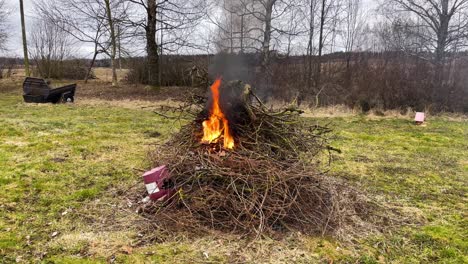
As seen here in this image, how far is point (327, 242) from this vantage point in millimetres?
3389

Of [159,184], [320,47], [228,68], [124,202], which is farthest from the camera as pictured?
[320,47]

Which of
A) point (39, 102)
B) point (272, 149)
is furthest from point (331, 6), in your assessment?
point (272, 149)

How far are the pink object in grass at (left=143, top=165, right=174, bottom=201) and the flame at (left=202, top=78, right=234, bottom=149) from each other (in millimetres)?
643

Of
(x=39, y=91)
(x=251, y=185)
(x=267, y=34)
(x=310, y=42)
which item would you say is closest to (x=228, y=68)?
(x=251, y=185)

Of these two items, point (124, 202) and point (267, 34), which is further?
point (267, 34)

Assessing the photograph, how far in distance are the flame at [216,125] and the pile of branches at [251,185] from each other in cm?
8

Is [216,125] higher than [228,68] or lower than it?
lower

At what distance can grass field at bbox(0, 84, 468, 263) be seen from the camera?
3123mm

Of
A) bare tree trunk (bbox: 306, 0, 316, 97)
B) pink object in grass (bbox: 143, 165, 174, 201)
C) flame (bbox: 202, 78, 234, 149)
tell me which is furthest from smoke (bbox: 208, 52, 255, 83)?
bare tree trunk (bbox: 306, 0, 316, 97)

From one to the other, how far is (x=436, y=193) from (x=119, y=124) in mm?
7398

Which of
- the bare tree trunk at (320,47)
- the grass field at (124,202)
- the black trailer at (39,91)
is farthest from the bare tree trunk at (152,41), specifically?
the grass field at (124,202)

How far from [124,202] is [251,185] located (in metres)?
1.59

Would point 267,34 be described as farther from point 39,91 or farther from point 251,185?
point 251,185

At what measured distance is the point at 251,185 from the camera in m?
3.65
